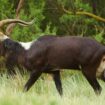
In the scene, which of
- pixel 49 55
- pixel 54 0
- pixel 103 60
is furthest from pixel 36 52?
pixel 54 0

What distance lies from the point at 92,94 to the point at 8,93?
2250mm

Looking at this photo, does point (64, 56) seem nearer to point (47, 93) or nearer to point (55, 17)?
point (47, 93)

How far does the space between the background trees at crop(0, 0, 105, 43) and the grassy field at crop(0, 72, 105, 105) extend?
Answer: 1.79m

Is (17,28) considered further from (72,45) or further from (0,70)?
(72,45)

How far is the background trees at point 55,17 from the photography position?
16438 mm

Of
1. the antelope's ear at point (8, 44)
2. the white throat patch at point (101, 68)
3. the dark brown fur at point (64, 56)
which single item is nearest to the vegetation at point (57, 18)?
the antelope's ear at point (8, 44)

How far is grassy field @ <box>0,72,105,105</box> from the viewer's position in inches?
331

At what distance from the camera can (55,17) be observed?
1844 cm

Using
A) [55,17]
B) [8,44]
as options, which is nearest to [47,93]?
[8,44]

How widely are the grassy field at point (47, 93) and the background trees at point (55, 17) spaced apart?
1.79m

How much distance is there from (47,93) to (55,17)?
783cm

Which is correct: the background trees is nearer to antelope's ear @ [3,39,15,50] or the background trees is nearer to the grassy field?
the grassy field

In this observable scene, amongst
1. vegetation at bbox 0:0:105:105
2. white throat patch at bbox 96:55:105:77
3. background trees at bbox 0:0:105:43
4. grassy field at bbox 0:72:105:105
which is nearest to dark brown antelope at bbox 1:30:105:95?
white throat patch at bbox 96:55:105:77

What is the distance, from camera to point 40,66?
11.0 metres
